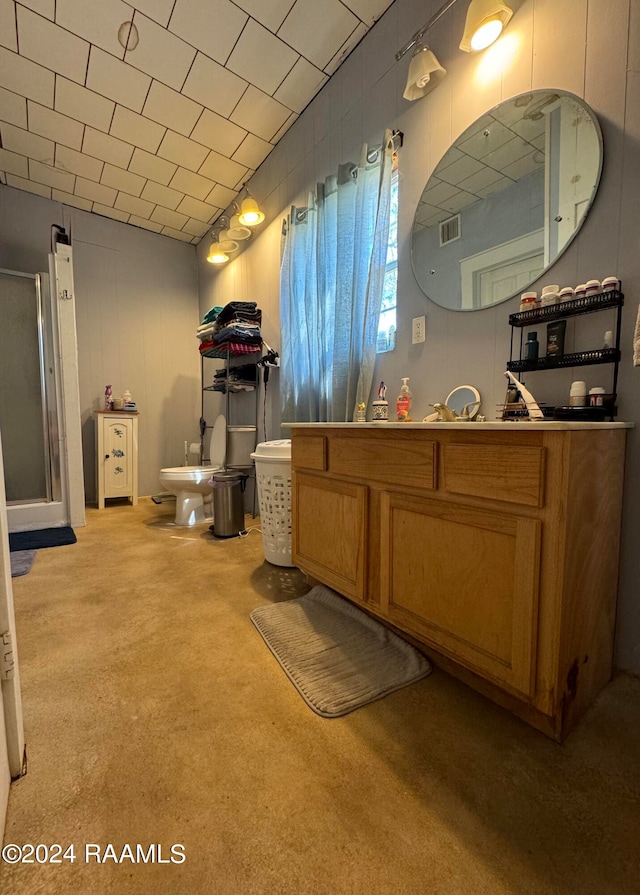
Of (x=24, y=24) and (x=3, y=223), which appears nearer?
(x=24, y=24)

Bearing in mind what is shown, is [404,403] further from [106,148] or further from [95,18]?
[106,148]

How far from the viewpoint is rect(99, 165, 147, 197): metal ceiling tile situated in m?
2.83

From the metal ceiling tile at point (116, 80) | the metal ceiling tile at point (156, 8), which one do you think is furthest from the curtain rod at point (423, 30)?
the metal ceiling tile at point (116, 80)

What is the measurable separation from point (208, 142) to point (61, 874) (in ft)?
11.2

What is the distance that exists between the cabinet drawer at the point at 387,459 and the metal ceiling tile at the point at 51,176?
10.9 ft

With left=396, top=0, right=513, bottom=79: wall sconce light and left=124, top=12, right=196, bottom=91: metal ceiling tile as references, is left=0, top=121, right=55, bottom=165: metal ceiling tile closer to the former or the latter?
left=124, top=12, right=196, bottom=91: metal ceiling tile

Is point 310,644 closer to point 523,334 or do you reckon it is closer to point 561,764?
point 561,764

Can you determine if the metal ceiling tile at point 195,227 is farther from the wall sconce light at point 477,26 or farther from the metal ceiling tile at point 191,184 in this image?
the wall sconce light at point 477,26

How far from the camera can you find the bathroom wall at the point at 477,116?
1.02 m

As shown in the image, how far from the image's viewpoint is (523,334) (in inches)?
49.5

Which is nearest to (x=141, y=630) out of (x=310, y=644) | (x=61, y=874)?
(x=310, y=644)

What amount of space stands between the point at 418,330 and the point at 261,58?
69.4 inches

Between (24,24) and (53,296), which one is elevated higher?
(24,24)

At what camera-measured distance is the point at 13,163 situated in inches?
109
